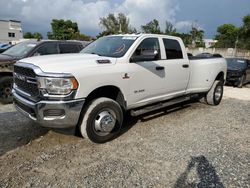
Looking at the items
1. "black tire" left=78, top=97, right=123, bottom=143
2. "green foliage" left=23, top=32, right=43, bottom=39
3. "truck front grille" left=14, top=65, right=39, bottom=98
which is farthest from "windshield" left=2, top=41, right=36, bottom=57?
"green foliage" left=23, top=32, right=43, bottom=39

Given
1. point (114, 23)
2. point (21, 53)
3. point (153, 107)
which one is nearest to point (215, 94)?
point (153, 107)

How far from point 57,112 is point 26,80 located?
0.88m

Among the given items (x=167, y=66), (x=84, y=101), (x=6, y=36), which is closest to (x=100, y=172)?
(x=84, y=101)

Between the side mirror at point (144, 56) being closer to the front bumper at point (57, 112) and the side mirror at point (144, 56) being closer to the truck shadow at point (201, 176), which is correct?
the front bumper at point (57, 112)

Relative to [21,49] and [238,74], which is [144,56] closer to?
[21,49]

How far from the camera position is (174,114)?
21.4 ft

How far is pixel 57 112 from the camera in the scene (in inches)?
153

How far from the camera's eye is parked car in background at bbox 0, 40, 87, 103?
6941mm

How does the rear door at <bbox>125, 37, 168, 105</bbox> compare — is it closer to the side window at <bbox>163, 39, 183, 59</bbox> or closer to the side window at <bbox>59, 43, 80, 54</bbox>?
the side window at <bbox>163, 39, 183, 59</bbox>

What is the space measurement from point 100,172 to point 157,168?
84cm

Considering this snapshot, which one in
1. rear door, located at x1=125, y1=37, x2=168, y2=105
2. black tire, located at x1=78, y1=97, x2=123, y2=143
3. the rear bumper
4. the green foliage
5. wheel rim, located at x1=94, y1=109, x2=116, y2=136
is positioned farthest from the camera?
the green foliage

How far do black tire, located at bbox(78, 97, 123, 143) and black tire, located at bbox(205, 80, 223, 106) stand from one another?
3.89 meters

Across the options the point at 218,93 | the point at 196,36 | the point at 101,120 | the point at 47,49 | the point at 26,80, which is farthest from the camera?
the point at 196,36

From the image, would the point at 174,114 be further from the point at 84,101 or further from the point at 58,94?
the point at 58,94
